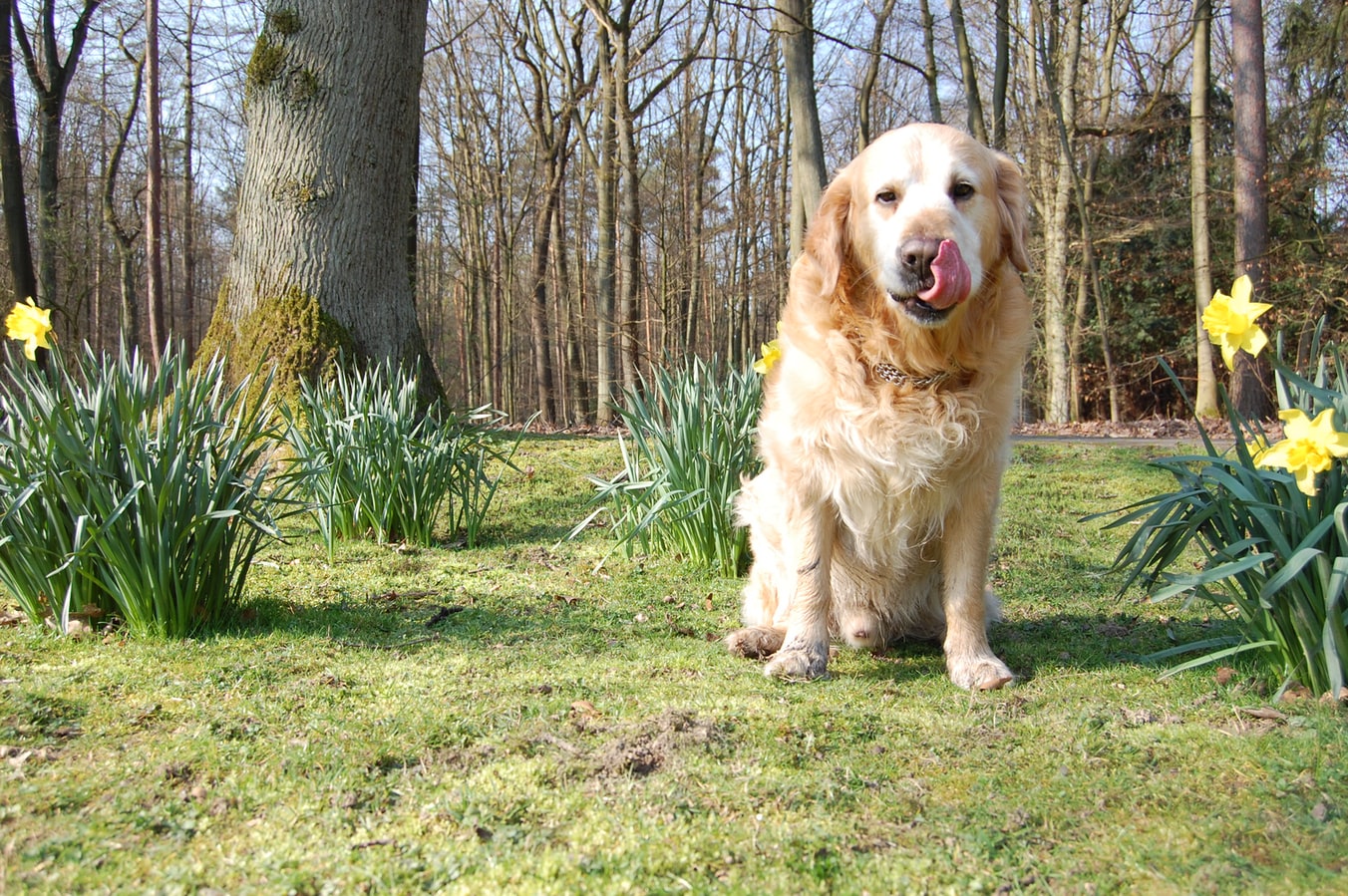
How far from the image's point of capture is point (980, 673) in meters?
2.66

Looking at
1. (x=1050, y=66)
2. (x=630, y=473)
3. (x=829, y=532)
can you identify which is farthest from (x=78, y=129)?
(x=829, y=532)

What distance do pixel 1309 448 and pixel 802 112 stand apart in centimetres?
563

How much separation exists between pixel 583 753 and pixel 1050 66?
14.8 meters

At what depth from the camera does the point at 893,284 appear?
2.56m

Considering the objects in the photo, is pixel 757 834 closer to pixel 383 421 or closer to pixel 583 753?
pixel 583 753

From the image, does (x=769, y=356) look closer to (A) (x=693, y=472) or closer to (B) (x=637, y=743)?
(A) (x=693, y=472)

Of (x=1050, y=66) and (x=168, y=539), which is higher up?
(x=1050, y=66)

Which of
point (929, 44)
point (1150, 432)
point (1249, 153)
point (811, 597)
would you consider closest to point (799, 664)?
point (811, 597)

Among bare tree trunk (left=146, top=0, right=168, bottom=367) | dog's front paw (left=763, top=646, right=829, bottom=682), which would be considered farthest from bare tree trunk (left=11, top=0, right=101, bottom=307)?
dog's front paw (left=763, top=646, right=829, bottom=682)

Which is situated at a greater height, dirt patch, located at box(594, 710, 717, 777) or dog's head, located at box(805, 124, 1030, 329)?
dog's head, located at box(805, 124, 1030, 329)

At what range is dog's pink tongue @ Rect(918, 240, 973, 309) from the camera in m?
2.45

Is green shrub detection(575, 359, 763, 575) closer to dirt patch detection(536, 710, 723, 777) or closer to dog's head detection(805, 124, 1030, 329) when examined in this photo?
dog's head detection(805, 124, 1030, 329)

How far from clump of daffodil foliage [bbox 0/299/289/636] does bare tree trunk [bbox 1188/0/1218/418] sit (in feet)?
37.7

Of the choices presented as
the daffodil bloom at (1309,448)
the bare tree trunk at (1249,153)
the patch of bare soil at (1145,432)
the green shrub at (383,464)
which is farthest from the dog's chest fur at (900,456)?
the bare tree trunk at (1249,153)
